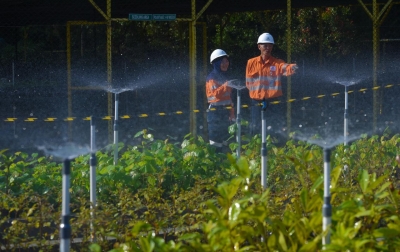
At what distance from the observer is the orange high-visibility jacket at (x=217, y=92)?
12.5m

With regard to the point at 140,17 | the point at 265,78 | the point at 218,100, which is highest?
the point at 140,17

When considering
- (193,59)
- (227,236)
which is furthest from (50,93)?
(227,236)

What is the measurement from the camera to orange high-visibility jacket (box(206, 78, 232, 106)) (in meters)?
12.5

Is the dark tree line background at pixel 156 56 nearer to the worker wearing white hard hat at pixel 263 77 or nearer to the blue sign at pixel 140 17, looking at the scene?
the blue sign at pixel 140 17

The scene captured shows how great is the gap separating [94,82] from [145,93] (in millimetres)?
→ 2491

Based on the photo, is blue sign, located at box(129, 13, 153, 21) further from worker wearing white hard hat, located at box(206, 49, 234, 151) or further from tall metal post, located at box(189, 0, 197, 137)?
worker wearing white hard hat, located at box(206, 49, 234, 151)

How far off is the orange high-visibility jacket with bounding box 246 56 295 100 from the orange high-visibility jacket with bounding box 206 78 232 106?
321mm

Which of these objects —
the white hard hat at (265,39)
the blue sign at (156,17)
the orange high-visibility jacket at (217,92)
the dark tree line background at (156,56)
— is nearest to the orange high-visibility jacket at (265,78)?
the white hard hat at (265,39)

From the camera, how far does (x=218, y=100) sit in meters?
12.6

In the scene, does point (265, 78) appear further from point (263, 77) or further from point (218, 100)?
point (218, 100)

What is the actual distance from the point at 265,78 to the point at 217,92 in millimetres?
642

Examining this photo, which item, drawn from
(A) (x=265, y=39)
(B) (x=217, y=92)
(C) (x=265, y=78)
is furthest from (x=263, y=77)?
(B) (x=217, y=92)

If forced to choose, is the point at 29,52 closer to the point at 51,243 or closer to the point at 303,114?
the point at 303,114

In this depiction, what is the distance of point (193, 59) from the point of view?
13.7m
